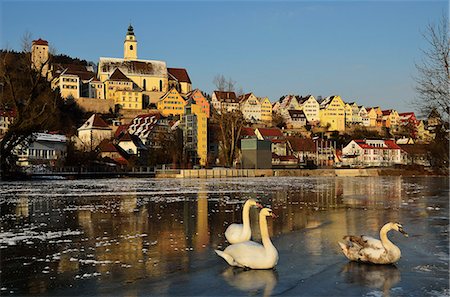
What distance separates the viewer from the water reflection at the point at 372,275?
7.16m

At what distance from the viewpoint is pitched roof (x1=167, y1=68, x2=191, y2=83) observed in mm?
165500

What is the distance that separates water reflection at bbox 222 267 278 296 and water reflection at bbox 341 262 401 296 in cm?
117

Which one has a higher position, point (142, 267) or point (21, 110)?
point (21, 110)

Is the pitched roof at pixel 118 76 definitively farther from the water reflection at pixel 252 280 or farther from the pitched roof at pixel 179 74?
the water reflection at pixel 252 280

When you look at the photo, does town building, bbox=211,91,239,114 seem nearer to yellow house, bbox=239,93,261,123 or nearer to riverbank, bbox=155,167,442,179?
riverbank, bbox=155,167,442,179

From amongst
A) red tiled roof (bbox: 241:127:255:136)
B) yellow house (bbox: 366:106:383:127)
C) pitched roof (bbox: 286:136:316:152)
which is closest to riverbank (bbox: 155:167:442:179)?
pitched roof (bbox: 286:136:316:152)

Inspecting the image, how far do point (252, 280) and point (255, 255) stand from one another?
27.7 inches

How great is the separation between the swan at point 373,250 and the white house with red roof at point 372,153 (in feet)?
364

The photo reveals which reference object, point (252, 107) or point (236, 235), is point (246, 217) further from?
point (252, 107)

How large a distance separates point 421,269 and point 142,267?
15.1 feet

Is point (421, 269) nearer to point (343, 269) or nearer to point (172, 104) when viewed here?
point (343, 269)

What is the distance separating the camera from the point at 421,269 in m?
8.12

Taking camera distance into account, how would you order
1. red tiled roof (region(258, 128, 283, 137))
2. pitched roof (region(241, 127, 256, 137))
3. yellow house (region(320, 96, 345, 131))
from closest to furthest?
1. pitched roof (region(241, 127, 256, 137))
2. red tiled roof (region(258, 128, 283, 137))
3. yellow house (region(320, 96, 345, 131))

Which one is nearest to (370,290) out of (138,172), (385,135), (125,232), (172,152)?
(125,232)
